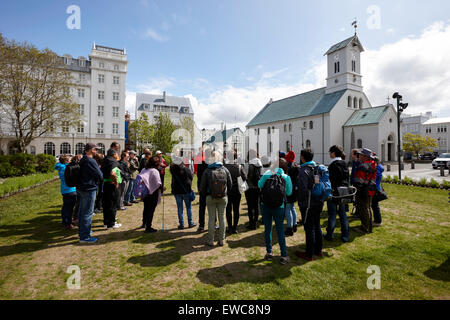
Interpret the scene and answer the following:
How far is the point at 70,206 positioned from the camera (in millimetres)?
6188

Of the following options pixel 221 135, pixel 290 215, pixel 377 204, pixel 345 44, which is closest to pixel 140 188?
pixel 290 215

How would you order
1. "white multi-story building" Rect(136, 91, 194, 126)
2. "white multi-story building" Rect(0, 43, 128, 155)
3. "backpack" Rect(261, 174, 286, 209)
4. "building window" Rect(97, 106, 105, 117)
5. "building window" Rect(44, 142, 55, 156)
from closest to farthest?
"backpack" Rect(261, 174, 286, 209)
"building window" Rect(44, 142, 55, 156)
"white multi-story building" Rect(0, 43, 128, 155)
"building window" Rect(97, 106, 105, 117)
"white multi-story building" Rect(136, 91, 194, 126)

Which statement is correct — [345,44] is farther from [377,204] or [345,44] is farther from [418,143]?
[377,204]

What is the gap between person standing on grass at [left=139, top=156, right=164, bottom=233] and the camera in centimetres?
566

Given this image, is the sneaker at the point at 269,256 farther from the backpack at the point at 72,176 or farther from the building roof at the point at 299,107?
the building roof at the point at 299,107

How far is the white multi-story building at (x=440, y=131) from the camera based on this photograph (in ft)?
208

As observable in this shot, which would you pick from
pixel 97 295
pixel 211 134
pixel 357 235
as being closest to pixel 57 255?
pixel 97 295

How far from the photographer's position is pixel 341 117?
3978 centimetres

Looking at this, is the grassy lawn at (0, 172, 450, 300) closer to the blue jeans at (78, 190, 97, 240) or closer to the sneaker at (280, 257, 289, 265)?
the sneaker at (280, 257, 289, 265)

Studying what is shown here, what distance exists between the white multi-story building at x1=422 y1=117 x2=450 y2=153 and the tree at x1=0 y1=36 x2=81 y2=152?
88.8 meters

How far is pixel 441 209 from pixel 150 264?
10.6m

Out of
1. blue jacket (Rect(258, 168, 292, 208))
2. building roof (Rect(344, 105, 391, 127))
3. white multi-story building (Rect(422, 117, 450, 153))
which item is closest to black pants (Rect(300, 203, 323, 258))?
blue jacket (Rect(258, 168, 292, 208))

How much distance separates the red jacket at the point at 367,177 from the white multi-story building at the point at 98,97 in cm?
4467
